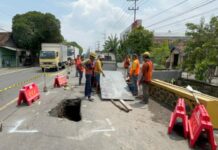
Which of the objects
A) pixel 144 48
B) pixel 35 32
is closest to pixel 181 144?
pixel 144 48

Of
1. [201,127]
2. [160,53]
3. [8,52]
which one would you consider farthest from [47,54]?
[201,127]

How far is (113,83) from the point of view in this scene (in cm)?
1073

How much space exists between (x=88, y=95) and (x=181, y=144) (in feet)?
16.1

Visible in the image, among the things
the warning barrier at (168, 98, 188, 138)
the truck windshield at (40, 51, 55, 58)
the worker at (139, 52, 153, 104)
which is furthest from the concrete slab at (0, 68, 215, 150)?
the truck windshield at (40, 51, 55, 58)

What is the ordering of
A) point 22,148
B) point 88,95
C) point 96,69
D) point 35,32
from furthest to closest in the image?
point 35,32
point 96,69
point 88,95
point 22,148

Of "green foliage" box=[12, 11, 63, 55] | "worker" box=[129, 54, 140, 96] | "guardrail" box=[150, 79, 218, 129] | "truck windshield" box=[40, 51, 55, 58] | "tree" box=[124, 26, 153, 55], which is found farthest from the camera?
"green foliage" box=[12, 11, 63, 55]

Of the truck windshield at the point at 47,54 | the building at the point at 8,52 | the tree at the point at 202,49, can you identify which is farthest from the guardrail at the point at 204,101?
the building at the point at 8,52

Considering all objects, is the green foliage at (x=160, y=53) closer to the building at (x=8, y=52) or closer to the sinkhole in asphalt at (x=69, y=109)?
the building at (x=8, y=52)

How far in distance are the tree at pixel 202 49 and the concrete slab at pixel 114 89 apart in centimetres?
473

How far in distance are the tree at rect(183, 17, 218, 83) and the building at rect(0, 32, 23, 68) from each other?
28623 mm

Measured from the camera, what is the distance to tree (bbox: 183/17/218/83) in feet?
39.2

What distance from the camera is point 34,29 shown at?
122 feet

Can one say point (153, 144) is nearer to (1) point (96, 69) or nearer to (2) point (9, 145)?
(2) point (9, 145)

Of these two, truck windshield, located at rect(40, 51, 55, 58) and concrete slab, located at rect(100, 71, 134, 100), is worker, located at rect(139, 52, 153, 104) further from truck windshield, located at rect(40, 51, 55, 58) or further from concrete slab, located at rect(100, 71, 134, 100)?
truck windshield, located at rect(40, 51, 55, 58)
